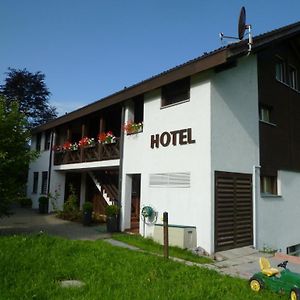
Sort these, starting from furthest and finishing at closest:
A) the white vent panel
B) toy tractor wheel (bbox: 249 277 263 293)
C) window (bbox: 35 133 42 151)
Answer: window (bbox: 35 133 42 151), the white vent panel, toy tractor wheel (bbox: 249 277 263 293)

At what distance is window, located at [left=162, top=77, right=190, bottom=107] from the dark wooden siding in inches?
131

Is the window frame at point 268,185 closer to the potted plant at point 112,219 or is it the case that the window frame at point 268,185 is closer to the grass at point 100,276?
the potted plant at point 112,219

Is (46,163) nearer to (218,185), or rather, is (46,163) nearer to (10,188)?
(10,188)

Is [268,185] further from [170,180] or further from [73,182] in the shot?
[73,182]

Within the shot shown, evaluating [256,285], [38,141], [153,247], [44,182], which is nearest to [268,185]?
[153,247]

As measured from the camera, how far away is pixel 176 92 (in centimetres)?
1367

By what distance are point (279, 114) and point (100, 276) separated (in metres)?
11.5

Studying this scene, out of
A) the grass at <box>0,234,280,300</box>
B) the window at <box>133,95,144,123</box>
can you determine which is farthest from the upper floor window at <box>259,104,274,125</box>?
the grass at <box>0,234,280,300</box>

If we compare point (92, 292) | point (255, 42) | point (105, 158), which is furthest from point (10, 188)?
point (255, 42)

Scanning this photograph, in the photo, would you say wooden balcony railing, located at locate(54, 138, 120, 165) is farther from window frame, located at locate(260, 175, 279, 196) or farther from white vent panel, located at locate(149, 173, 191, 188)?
window frame, located at locate(260, 175, 279, 196)

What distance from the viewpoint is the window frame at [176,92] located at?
43.1ft

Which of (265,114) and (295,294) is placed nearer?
(295,294)

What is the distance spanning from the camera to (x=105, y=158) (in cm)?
1697

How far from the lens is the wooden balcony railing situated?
16.6 meters
